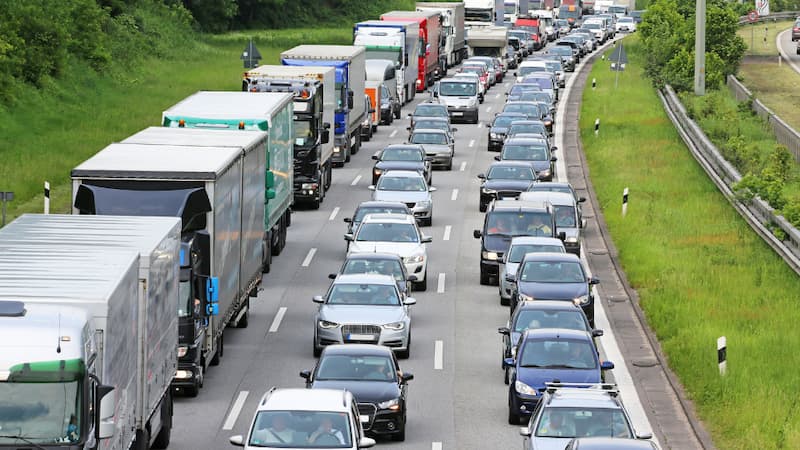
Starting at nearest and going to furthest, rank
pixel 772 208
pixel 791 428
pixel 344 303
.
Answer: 1. pixel 791 428
2. pixel 344 303
3. pixel 772 208

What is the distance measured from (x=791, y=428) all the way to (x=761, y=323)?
7612 mm

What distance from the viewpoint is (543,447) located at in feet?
67.5

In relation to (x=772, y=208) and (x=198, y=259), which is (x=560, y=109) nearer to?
(x=772, y=208)

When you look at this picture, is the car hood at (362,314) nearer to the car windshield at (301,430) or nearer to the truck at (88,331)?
the truck at (88,331)

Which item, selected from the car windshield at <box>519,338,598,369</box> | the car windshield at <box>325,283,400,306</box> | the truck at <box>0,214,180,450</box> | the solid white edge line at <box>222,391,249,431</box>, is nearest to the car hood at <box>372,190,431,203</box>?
the car windshield at <box>325,283,400,306</box>

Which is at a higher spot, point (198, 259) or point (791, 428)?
point (198, 259)

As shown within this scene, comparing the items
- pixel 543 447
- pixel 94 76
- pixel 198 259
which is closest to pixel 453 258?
pixel 198 259

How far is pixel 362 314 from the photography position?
1155 inches

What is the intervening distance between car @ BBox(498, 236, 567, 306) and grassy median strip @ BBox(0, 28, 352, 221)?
1304cm

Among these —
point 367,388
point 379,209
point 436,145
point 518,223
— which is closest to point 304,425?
point 367,388

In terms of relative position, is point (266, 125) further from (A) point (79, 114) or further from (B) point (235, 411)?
(A) point (79, 114)

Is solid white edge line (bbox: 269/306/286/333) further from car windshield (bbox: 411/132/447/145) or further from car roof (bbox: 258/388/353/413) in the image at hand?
car windshield (bbox: 411/132/447/145)

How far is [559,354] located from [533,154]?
84.9ft

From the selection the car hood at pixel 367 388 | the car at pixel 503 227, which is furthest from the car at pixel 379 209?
the car hood at pixel 367 388
